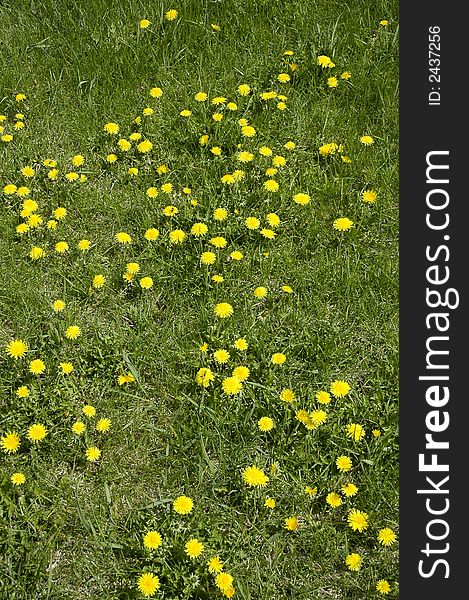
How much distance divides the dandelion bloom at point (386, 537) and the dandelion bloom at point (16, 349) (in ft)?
4.92

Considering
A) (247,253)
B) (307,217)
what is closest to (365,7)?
(307,217)

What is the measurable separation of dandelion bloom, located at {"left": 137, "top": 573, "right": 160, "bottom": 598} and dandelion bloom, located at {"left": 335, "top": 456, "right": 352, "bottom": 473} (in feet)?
2.42

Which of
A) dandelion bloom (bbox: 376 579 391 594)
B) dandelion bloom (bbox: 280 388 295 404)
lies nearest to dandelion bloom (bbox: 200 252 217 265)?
dandelion bloom (bbox: 280 388 295 404)

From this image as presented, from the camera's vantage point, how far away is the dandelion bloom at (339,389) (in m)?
2.84

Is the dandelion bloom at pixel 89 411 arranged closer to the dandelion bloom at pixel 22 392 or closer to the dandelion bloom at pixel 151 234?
the dandelion bloom at pixel 22 392

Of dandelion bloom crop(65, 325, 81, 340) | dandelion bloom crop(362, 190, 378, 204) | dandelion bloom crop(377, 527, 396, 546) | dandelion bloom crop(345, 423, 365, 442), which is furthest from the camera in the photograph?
dandelion bloom crop(362, 190, 378, 204)

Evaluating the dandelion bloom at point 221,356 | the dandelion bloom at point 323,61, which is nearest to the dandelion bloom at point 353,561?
the dandelion bloom at point 221,356

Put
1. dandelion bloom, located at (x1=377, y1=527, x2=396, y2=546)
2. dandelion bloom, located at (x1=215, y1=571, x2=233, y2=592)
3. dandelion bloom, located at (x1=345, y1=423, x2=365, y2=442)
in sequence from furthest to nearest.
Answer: dandelion bloom, located at (x1=345, y1=423, x2=365, y2=442) < dandelion bloom, located at (x1=377, y1=527, x2=396, y2=546) < dandelion bloom, located at (x1=215, y1=571, x2=233, y2=592)

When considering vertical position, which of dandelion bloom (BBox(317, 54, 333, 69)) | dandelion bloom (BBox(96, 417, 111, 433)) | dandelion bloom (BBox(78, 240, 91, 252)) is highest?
dandelion bloom (BBox(317, 54, 333, 69))

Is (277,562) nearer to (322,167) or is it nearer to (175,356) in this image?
(175,356)

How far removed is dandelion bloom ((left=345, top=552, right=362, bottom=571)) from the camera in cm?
247

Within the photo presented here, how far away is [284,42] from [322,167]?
948 mm

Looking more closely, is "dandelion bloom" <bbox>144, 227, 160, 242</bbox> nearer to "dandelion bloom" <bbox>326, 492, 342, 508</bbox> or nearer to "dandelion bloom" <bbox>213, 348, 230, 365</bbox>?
"dandelion bloom" <bbox>213, 348, 230, 365</bbox>

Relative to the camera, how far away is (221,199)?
353 centimetres
